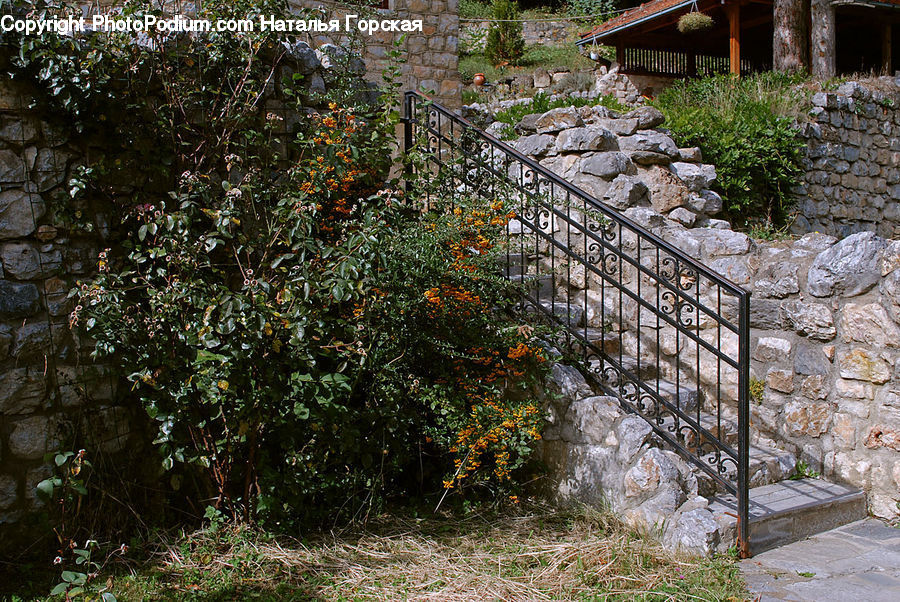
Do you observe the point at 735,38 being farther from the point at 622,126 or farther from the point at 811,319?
the point at 811,319

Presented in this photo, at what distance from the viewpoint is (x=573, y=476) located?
3.88 m

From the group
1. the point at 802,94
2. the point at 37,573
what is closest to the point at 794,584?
the point at 37,573

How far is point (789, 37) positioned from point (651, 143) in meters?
5.44

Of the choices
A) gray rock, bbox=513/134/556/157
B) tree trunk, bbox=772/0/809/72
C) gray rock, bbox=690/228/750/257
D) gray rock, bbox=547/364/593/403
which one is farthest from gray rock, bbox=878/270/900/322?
tree trunk, bbox=772/0/809/72

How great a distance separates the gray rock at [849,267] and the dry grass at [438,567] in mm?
1711

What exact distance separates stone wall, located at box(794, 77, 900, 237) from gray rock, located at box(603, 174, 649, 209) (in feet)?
8.68

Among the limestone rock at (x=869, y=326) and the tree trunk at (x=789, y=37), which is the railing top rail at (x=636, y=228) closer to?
the limestone rock at (x=869, y=326)

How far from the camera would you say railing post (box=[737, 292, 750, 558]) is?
339cm

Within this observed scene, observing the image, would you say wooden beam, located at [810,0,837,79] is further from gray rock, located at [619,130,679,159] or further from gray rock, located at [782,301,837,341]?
gray rock, located at [782,301,837,341]

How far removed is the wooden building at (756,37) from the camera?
32.4ft

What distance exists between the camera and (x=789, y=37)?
9773mm

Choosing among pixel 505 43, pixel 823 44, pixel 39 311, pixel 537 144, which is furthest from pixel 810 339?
pixel 505 43

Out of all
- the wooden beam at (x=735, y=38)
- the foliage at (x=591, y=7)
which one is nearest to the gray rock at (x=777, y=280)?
the wooden beam at (x=735, y=38)

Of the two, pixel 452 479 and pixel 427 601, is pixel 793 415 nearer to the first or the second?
pixel 452 479
